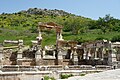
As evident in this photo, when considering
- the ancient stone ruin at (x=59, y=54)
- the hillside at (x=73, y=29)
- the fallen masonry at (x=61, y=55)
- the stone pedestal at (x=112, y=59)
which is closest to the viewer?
the stone pedestal at (x=112, y=59)

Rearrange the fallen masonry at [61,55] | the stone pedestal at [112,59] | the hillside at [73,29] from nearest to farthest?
→ the stone pedestal at [112,59], the fallen masonry at [61,55], the hillside at [73,29]

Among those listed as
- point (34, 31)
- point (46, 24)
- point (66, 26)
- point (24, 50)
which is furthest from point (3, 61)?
point (66, 26)

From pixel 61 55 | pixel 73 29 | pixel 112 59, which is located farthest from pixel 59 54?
pixel 73 29

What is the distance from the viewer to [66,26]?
7862 cm

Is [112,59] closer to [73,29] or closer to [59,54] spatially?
[59,54]

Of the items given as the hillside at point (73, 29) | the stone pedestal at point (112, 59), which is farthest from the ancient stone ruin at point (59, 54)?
the hillside at point (73, 29)

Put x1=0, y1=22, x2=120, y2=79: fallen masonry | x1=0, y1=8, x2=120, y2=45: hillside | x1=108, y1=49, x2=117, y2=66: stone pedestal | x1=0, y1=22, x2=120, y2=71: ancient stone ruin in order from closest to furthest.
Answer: x1=108, y1=49, x2=117, y2=66: stone pedestal → x1=0, y1=22, x2=120, y2=79: fallen masonry → x1=0, y1=22, x2=120, y2=71: ancient stone ruin → x1=0, y1=8, x2=120, y2=45: hillside

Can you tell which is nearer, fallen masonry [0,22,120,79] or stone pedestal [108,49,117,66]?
stone pedestal [108,49,117,66]

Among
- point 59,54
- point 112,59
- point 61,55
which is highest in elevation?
point 59,54

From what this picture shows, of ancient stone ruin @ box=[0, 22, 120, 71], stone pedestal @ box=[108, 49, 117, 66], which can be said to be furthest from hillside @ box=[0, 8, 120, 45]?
stone pedestal @ box=[108, 49, 117, 66]

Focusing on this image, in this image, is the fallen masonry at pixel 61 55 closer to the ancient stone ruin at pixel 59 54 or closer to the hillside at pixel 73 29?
the ancient stone ruin at pixel 59 54

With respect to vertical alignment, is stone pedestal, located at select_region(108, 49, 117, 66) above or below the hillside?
below

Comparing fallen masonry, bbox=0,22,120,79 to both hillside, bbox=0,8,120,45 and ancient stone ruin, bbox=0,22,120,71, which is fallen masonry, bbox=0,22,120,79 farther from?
hillside, bbox=0,8,120,45

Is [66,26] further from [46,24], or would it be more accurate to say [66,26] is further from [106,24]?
[46,24]
